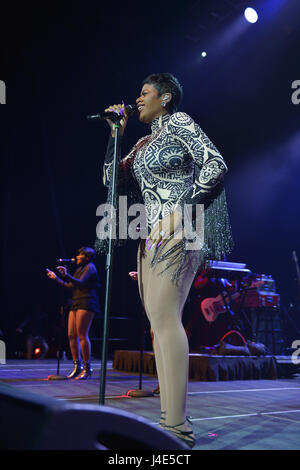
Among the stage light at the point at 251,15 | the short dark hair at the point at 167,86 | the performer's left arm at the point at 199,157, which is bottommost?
the performer's left arm at the point at 199,157

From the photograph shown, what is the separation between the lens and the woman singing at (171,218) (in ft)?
5.45

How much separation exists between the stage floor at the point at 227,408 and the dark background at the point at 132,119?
193 inches

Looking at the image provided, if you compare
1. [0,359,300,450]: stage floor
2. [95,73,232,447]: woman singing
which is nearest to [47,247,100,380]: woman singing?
[0,359,300,450]: stage floor

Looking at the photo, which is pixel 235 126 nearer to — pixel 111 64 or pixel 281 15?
pixel 281 15

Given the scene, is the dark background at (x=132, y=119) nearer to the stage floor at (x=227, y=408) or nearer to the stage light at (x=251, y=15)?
the stage light at (x=251, y=15)

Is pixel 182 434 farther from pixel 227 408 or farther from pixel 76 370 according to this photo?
pixel 76 370

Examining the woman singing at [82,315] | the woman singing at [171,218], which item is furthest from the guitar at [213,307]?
the woman singing at [171,218]

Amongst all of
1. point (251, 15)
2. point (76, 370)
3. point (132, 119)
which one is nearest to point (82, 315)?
point (76, 370)

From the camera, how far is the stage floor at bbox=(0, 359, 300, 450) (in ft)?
6.24

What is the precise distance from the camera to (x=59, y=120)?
823cm

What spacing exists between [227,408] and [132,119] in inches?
281

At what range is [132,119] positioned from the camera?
28.7 ft

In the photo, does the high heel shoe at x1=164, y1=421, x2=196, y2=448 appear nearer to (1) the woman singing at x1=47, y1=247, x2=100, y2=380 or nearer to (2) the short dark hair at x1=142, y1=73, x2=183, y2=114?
(2) the short dark hair at x1=142, y1=73, x2=183, y2=114
